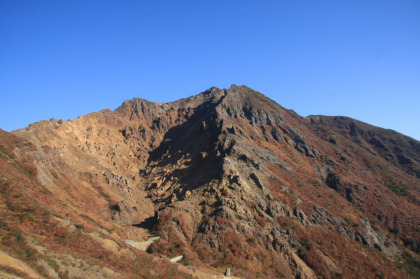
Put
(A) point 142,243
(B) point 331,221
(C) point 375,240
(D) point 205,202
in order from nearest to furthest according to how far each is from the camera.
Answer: (A) point 142,243, (D) point 205,202, (C) point 375,240, (B) point 331,221

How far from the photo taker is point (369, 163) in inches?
3388

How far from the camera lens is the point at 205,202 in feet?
147

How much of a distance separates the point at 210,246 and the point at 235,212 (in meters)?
7.70

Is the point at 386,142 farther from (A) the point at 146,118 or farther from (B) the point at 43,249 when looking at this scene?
(B) the point at 43,249

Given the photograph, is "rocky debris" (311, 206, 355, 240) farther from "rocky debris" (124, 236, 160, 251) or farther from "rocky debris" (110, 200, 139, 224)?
"rocky debris" (110, 200, 139, 224)

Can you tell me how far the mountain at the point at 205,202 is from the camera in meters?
26.8

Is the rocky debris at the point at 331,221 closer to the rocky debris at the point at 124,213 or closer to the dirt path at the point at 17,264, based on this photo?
the rocky debris at the point at 124,213

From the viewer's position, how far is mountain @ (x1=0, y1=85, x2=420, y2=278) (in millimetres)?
26750

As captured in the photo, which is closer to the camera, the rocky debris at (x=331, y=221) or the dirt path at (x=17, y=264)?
the dirt path at (x=17, y=264)

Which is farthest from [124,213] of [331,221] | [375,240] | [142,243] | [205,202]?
[375,240]

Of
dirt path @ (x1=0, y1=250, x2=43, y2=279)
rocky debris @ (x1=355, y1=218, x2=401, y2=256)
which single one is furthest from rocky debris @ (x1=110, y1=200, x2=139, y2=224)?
rocky debris @ (x1=355, y1=218, x2=401, y2=256)

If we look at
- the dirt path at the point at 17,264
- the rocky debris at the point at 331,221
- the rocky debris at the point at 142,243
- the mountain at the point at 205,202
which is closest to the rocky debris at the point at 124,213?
the mountain at the point at 205,202

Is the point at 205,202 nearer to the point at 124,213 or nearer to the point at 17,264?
the point at 124,213

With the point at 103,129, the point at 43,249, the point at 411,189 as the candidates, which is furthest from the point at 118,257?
the point at 411,189
